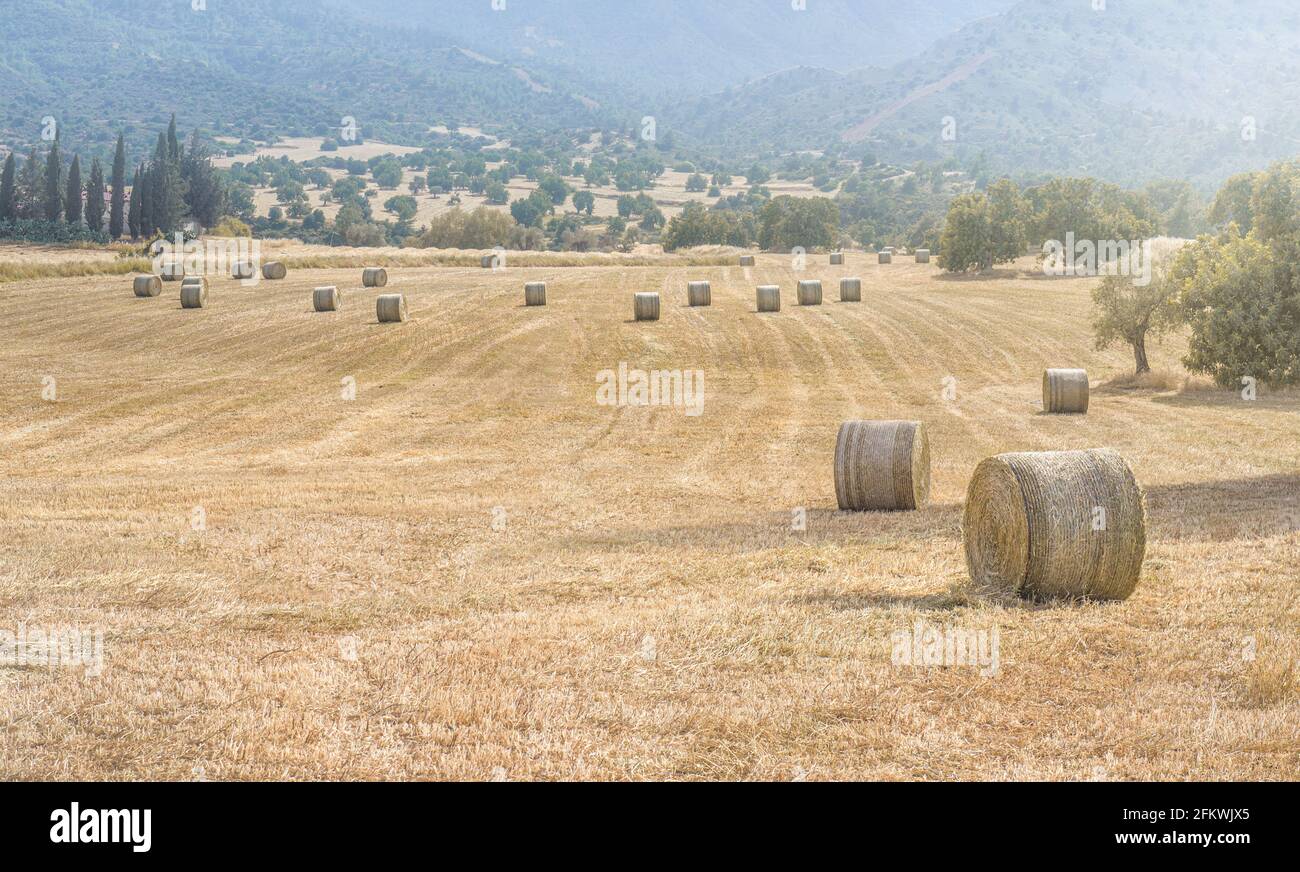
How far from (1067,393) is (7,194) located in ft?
505

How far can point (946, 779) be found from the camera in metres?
7.30

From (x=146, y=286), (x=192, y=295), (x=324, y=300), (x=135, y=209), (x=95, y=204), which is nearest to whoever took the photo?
(x=324, y=300)

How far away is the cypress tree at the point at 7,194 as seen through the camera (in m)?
151

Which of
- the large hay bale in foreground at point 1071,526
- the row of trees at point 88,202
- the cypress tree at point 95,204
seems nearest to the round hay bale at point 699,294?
the large hay bale in foreground at point 1071,526

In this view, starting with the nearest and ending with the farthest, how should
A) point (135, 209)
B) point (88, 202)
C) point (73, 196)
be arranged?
point (73, 196)
point (88, 202)
point (135, 209)

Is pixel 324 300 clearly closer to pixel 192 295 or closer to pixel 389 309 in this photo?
pixel 389 309

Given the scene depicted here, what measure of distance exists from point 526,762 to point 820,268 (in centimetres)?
9198

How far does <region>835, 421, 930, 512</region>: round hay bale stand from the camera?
787 inches

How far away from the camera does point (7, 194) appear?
499 feet

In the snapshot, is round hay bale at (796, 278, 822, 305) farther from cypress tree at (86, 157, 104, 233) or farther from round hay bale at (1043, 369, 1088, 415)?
cypress tree at (86, 157, 104, 233)

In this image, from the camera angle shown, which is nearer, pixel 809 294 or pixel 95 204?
pixel 809 294

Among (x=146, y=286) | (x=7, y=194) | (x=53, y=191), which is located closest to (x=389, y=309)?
(x=146, y=286)

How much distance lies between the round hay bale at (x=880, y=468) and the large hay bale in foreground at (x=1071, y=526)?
7.45 metres

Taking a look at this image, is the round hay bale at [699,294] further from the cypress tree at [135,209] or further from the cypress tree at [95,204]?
the cypress tree at [95,204]
